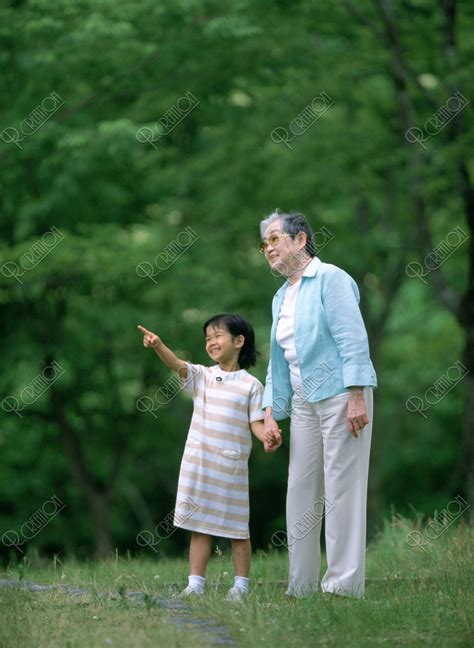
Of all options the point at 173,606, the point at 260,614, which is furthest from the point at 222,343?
the point at 260,614

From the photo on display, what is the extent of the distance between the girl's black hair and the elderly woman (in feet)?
0.59

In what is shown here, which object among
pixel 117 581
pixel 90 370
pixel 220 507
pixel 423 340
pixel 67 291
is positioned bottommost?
pixel 423 340

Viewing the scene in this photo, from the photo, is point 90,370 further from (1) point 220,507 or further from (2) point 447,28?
(1) point 220,507

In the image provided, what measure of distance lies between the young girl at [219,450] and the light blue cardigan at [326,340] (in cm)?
22

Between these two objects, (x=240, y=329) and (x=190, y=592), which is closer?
(x=190, y=592)

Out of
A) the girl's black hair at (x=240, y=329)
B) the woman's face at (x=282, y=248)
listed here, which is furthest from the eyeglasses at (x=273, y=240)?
the girl's black hair at (x=240, y=329)

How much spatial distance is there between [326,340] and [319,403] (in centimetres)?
35

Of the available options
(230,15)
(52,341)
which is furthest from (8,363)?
(230,15)

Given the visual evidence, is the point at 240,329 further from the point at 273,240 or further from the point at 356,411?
the point at 356,411

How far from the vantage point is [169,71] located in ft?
41.7

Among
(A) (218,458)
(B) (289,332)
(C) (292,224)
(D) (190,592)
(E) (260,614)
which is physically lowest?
(D) (190,592)

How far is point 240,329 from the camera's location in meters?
6.35

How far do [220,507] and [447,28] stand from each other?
312 inches

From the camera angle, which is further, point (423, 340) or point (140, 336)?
point (423, 340)
